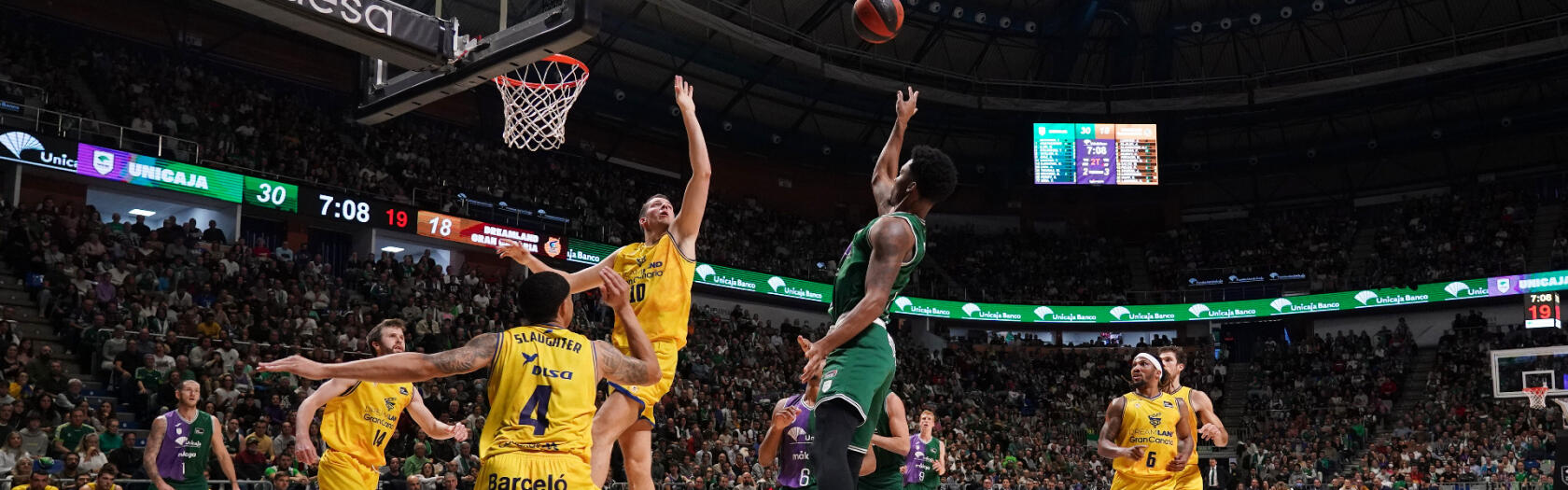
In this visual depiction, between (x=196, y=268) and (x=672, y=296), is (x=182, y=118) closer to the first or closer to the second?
(x=196, y=268)

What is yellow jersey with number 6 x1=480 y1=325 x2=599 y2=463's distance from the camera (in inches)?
203

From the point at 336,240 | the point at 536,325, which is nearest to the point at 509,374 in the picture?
the point at 536,325

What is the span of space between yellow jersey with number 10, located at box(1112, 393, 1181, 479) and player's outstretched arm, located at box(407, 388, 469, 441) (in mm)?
4899

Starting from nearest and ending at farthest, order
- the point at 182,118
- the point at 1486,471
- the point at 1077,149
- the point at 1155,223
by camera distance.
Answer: the point at 182,118 → the point at 1486,471 → the point at 1077,149 → the point at 1155,223

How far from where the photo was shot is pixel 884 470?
746cm

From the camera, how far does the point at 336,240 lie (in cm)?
2908

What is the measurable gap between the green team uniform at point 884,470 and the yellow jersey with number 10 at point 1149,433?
2287 mm

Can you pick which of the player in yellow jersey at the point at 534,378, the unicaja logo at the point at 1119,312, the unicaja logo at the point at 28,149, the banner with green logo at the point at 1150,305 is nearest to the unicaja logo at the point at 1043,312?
the banner with green logo at the point at 1150,305

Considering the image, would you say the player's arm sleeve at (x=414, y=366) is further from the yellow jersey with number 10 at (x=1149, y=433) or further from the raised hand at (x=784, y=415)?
the yellow jersey with number 10 at (x=1149, y=433)

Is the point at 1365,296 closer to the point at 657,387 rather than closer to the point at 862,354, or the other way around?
the point at 657,387

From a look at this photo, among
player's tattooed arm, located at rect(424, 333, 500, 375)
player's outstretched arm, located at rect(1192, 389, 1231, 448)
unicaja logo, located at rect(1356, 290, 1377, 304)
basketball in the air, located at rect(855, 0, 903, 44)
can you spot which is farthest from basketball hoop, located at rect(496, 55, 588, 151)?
unicaja logo, located at rect(1356, 290, 1377, 304)

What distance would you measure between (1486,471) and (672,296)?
2752cm

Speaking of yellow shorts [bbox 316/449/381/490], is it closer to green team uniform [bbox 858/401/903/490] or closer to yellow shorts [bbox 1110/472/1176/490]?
green team uniform [bbox 858/401/903/490]

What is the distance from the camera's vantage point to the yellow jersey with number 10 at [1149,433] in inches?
363
